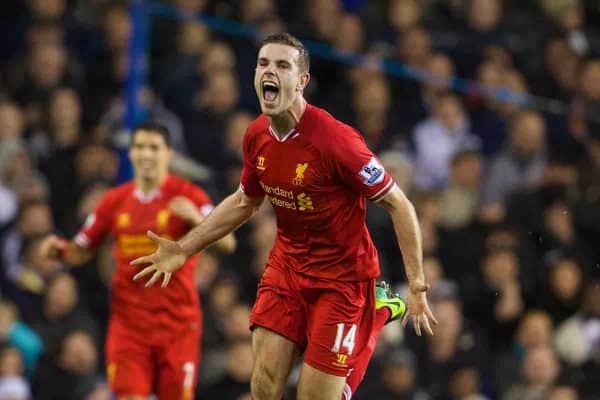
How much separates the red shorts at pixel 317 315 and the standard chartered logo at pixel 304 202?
1.29 feet

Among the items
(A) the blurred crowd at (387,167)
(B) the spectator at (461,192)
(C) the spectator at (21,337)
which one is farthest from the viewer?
(B) the spectator at (461,192)

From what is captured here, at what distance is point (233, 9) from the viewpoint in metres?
14.6

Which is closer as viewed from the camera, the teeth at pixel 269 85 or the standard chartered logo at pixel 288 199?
the teeth at pixel 269 85

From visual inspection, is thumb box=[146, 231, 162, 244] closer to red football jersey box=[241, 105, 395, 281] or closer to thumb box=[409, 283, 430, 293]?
red football jersey box=[241, 105, 395, 281]

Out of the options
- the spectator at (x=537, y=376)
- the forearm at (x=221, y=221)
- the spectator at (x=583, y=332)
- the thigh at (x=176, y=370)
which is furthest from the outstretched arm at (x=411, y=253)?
the spectator at (x=583, y=332)

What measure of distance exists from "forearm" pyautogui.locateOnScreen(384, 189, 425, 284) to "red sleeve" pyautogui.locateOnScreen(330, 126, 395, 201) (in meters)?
0.08

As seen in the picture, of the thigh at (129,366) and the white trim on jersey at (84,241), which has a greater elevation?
the white trim on jersey at (84,241)

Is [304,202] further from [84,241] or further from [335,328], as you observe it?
[84,241]

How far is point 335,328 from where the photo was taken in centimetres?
916

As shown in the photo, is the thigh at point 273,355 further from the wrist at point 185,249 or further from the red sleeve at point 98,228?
the red sleeve at point 98,228

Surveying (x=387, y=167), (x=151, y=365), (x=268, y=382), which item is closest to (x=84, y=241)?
(x=151, y=365)

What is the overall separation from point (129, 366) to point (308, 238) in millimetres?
2265

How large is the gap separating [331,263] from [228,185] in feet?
15.0

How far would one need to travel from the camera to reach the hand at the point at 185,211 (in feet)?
34.7
